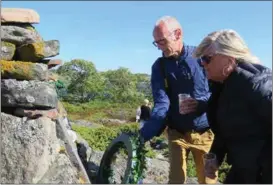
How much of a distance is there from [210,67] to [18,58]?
11.6 ft

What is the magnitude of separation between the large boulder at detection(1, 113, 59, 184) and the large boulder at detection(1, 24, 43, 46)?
1.06 metres

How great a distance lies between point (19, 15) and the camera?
6332 millimetres

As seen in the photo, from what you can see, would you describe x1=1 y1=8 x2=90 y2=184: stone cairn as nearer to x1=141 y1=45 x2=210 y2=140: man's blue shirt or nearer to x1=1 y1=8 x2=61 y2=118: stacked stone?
x1=1 y1=8 x2=61 y2=118: stacked stone

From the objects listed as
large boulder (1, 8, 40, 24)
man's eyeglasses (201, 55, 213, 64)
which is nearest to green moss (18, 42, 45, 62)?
large boulder (1, 8, 40, 24)

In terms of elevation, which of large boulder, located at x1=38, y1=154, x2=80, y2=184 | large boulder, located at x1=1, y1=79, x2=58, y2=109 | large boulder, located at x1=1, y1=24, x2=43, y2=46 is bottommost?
large boulder, located at x1=38, y1=154, x2=80, y2=184

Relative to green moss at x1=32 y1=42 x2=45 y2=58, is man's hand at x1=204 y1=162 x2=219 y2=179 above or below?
below

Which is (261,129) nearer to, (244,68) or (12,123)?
(244,68)

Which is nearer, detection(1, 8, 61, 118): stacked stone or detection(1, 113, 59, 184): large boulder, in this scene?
detection(1, 113, 59, 184): large boulder

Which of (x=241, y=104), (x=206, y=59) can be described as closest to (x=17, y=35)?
(x=206, y=59)

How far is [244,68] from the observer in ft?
11.3

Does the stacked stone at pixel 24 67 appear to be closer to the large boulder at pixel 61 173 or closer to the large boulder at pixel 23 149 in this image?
the large boulder at pixel 23 149

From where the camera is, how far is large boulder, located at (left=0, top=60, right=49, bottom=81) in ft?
19.8

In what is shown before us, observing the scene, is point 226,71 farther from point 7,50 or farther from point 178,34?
point 7,50

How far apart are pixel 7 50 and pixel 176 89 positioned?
2.46 m
